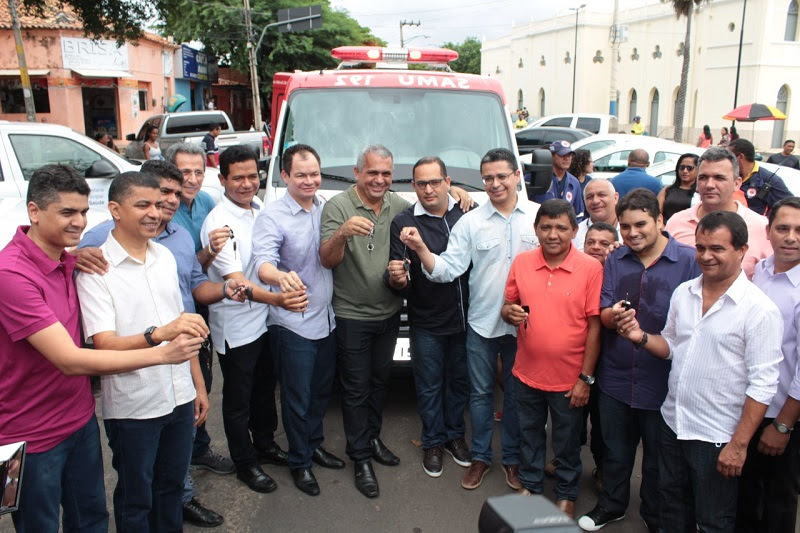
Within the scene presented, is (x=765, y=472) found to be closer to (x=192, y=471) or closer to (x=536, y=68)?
(x=192, y=471)

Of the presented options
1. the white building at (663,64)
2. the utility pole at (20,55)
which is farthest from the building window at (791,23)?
the utility pole at (20,55)

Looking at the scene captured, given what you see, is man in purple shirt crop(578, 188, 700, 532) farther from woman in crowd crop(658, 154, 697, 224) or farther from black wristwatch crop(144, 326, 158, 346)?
woman in crowd crop(658, 154, 697, 224)

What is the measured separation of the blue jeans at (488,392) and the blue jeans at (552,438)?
17 centimetres

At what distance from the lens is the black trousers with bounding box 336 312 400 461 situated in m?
3.70

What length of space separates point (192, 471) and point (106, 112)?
25658mm

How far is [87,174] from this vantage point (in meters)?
7.08

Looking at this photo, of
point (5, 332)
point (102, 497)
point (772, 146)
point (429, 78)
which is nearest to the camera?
point (5, 332)

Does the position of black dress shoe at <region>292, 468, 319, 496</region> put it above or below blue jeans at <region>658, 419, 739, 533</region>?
below

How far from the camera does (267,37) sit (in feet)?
105

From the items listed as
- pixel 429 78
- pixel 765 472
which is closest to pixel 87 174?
pixel 429 78

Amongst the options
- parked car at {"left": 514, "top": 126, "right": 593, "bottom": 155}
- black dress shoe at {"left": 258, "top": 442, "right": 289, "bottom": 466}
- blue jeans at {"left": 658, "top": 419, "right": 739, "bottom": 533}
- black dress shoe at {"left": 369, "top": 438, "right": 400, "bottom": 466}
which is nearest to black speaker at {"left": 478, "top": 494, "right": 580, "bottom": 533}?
blue jeans at {"left": 658, "top": 419, "right": 739, "bottom": 533}

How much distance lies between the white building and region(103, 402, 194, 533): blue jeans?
36246 millimetres

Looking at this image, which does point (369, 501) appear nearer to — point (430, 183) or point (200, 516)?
point (200, 516)

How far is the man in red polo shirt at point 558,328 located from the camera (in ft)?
10.6
